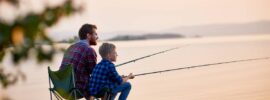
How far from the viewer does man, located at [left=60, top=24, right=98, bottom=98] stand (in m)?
3.73

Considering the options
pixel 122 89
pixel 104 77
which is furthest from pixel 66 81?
pixel 122 89

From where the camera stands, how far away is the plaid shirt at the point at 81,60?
374cm

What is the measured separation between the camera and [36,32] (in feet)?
4.05

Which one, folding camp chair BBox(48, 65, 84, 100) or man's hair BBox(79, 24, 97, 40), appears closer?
folding camp chair BBox(48, 65, 84, 100)

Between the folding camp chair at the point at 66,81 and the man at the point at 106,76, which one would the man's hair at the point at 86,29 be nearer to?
the man at the point at 106,76

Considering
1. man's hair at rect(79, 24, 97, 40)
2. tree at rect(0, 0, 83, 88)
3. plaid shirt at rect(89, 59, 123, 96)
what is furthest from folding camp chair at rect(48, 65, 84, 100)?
tree at rect(0, 0, 83, 88)

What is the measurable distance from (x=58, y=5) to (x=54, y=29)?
0.05 meters

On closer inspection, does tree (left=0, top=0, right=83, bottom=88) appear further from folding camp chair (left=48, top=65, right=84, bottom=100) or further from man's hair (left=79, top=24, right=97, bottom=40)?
man's hair (left=79, top=24, right=97, bottom=40)

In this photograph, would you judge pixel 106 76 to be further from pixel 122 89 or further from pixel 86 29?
pixel 86 29

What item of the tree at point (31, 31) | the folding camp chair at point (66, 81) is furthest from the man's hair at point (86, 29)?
the tree at point (31, 31)

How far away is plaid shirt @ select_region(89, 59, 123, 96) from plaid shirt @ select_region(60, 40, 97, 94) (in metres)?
0.07

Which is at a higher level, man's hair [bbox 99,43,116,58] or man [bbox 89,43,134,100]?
man's hair [bbox 99,43,116,58]

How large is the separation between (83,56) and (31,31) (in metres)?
2.53

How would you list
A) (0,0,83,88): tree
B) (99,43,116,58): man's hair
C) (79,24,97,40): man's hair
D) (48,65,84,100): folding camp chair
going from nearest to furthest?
(0,0,83,88): tree, (48,65,84,100): folding camp chair, (99,43,116,58): man's hair, (79,24,97,40): man's hair
